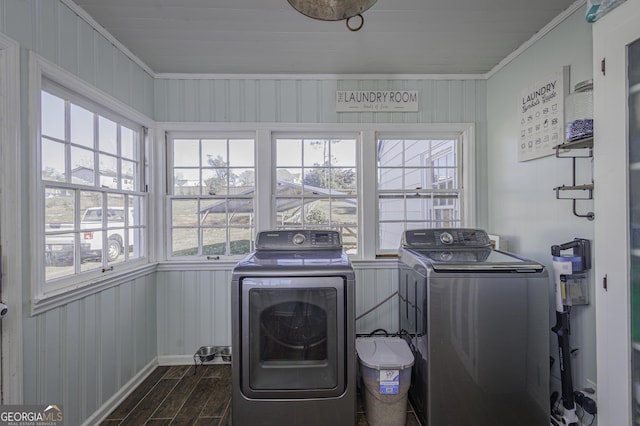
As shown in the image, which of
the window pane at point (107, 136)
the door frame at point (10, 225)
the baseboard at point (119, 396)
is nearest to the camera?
the door frame at point (10, 225)

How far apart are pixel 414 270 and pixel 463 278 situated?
12.5 inches

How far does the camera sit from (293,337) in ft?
5.22

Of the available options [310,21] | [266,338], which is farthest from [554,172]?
[266,338]

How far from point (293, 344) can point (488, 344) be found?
1.06 meters

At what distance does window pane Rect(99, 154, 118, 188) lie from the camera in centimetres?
195

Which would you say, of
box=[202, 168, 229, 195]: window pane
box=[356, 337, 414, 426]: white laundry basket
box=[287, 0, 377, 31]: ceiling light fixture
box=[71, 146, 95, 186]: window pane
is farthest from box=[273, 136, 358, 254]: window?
box=[287, 0, 377, 31]: ceiling light fixture

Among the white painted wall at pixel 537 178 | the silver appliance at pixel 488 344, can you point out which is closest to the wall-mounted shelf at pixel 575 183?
the white painted wall at pixel 537 178

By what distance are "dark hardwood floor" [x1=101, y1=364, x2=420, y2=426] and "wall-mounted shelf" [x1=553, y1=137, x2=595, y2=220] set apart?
1.62 metres

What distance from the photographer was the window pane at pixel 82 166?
1715 millimetres

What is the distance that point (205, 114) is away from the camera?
2.46 m

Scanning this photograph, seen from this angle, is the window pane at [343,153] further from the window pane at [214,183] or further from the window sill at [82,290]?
the window sill at [82,290]

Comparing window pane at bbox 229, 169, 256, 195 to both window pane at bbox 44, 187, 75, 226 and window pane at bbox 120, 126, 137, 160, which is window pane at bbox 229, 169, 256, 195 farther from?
window pane at bbox 44, 187, 75, 226

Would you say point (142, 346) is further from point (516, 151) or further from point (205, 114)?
point (516, 151)

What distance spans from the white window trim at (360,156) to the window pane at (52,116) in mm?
828
